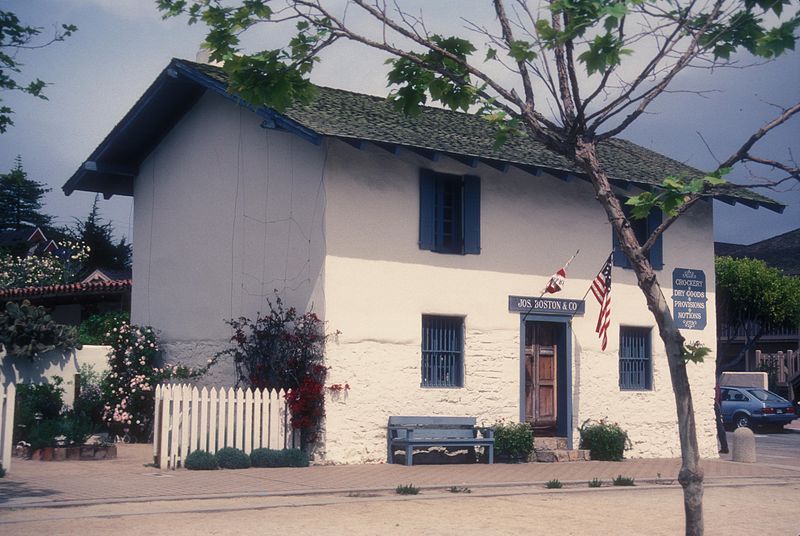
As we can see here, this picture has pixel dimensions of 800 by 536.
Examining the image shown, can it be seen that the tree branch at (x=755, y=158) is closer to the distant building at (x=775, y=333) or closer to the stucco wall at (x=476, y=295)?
the stucco wall at (x=476, y=295)

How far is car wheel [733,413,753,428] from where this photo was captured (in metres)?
30.5

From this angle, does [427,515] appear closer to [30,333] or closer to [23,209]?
[30,333]

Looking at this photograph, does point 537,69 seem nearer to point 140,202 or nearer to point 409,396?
point 409,396

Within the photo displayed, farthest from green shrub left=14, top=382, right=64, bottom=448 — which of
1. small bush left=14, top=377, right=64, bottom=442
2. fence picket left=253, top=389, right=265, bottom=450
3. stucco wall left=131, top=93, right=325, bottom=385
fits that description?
fence picket left=253, top=389, right=265, bottom=450

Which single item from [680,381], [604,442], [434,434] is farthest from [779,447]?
[680,381]

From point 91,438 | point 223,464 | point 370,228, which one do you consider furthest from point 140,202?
point 223,464

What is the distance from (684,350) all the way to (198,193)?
46.4 ft

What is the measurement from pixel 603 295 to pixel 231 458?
7485 millimetres

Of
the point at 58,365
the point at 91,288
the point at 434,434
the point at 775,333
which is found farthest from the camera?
the point at 775,333

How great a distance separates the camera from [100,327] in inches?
851

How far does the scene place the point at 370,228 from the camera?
16.9m

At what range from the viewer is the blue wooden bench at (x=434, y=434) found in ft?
54.1

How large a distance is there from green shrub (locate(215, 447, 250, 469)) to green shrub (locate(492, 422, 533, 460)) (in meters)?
4.66

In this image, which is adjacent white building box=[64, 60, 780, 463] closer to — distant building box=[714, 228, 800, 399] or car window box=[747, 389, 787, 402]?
car window box=[747, 389, 787, 402]
